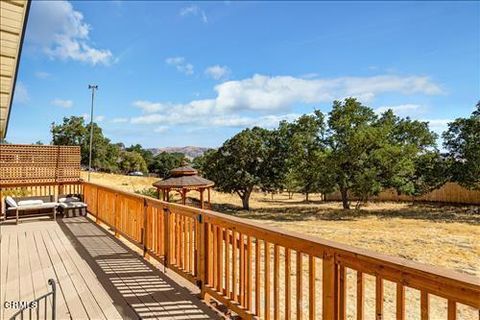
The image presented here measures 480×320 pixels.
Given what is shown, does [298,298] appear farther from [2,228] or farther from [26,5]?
[2,228]

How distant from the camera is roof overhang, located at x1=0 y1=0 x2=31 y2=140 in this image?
4102 mm

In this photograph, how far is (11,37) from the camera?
192 inches

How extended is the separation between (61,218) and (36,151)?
9.56 feet

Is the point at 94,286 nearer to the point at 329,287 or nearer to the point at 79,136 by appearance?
the point at 329,287

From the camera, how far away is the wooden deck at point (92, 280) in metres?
3.19

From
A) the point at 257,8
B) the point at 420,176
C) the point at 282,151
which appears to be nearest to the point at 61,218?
the point at 257,8

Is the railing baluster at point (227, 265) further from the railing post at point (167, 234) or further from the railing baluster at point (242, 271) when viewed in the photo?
the railing post at point (167, 234)

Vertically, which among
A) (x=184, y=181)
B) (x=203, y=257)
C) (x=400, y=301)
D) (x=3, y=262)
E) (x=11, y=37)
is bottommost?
(x=3, y=262)

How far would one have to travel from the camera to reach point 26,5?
160 inches

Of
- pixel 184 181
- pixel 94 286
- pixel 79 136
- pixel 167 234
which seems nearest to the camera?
pixel 94 286

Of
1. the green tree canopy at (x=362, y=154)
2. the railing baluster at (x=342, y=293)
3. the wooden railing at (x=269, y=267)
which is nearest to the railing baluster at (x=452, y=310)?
the wooden railing at (x=269, y=267)

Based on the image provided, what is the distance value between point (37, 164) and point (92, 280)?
290 inches

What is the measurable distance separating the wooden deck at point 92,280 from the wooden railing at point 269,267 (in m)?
0.22

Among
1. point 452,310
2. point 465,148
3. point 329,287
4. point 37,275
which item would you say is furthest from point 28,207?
point 465,148
